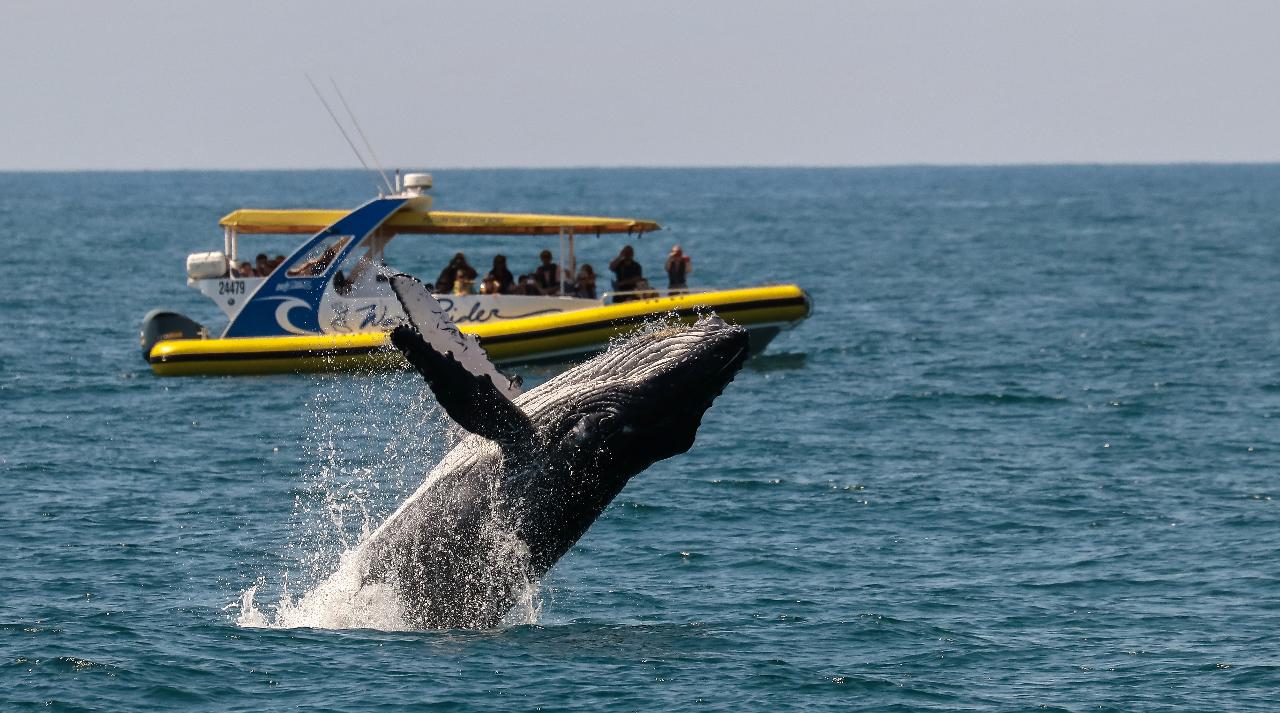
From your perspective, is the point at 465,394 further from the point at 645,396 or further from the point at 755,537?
the point at 755,537

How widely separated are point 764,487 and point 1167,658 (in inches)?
361

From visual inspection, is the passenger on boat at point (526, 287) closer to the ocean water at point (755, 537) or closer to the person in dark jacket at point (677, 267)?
the person in dark jacket at point (677, 267)

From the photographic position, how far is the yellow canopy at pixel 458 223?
119ft

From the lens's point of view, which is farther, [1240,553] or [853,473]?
[853,473]

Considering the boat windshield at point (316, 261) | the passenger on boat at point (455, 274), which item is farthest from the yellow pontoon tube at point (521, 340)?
the passenger on boat at point (455, 274)

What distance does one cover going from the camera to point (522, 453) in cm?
1448

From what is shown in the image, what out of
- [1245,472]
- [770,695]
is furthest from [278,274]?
[770,695]

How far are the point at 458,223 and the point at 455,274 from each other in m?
1.07

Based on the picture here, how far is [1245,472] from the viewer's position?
1045 inches

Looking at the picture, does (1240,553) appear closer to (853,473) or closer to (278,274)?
(853,473)

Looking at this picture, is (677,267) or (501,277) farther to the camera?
(677,267)

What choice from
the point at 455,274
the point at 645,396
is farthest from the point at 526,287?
the point at 645,396

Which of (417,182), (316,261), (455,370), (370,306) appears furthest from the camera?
(417,182)

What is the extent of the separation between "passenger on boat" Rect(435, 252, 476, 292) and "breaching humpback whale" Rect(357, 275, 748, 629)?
68.7 feet
